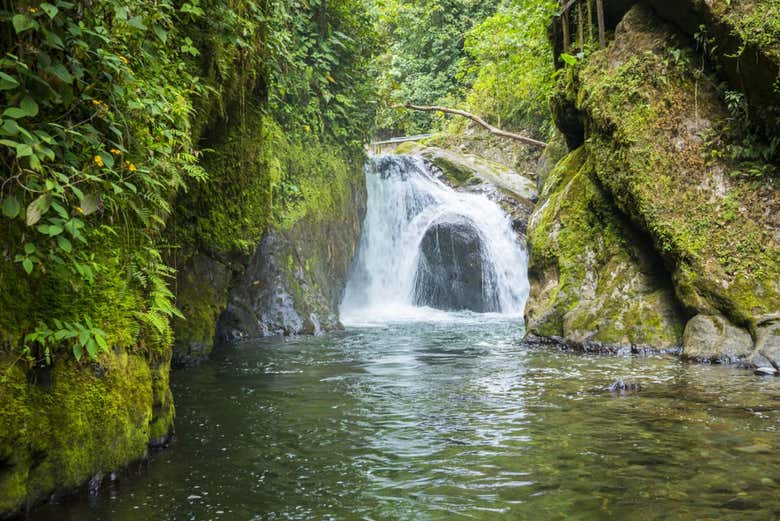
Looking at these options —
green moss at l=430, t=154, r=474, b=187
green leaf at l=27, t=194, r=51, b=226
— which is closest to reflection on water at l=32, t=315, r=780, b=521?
green leaf at l=27, t=194, r=51, b=226

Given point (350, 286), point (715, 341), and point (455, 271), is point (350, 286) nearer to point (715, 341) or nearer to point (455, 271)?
point (455, 271)

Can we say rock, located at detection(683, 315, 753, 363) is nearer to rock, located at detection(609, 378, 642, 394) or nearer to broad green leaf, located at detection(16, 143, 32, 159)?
rock, located at detection(609, 378, 642, 394)

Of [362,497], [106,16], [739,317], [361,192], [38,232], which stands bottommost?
[362,497]

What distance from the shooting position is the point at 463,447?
4.72 m

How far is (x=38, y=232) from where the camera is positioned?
334cm

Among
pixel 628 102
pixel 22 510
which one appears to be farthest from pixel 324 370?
pixel 628 102

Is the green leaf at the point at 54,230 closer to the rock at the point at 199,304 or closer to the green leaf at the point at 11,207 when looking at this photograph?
the green leaf at the point at 11,207

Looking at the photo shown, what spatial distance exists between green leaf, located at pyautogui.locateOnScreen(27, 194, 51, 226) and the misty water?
5.15ft

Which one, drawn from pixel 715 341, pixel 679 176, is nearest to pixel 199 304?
pixel 715 341

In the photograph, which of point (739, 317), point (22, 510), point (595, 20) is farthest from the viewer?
point (595, 20)

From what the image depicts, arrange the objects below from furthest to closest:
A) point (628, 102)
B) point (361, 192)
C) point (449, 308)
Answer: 1. point (449, 308)
2. point (361, 192)
3. point (628, 102)

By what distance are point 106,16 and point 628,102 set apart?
795cm

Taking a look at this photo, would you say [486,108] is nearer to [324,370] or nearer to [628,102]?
[628,102]

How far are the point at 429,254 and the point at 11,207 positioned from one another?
1604cm
